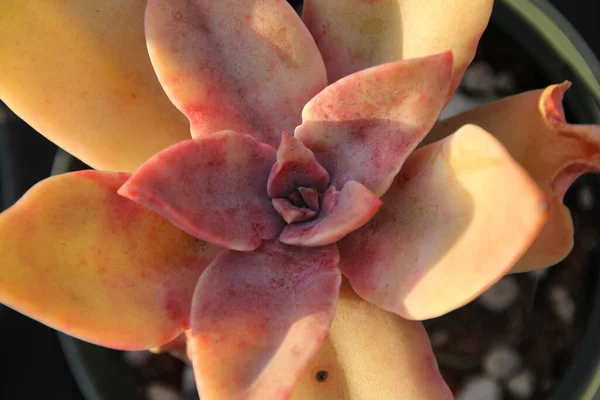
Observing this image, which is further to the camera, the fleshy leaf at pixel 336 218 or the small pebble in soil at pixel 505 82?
the small pebble in soil at pixel 505 82

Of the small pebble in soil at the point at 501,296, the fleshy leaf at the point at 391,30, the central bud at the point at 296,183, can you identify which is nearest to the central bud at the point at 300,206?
the central bud at the point at 296,183

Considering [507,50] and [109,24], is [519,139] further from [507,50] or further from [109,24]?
[109,24]

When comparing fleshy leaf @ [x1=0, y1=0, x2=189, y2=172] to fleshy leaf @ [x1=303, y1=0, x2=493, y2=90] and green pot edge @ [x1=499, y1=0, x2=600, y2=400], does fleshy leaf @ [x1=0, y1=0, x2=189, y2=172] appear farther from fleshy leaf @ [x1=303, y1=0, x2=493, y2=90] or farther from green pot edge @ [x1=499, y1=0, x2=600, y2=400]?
green pot edge @ [x1=499, y1=0, x2=600, y2=400]

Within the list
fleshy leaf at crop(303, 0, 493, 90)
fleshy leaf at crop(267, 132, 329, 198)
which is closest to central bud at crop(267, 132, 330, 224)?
fleshy leaf at crop(267, 132, 329, 198)

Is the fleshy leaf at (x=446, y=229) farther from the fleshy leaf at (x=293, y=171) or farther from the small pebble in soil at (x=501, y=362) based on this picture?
the small pebble in soil at (x=501, y=362)

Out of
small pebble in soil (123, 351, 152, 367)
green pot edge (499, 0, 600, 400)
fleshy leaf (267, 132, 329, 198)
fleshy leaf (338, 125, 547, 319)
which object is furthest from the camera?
small pebble in soil (123, 351, 152, 367)

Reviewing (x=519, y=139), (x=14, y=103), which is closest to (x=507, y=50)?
(x=519, y=139)
